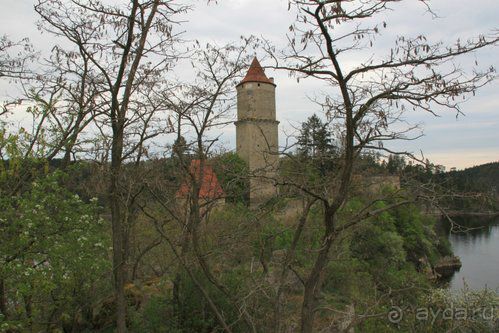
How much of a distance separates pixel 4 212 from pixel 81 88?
347 centimetres

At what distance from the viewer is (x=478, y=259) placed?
33.8 metres

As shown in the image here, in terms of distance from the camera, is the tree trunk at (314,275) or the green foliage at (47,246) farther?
the green foliage at (47,246)

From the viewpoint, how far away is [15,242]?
6.45 meters

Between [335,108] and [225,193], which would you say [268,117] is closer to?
[225,193]

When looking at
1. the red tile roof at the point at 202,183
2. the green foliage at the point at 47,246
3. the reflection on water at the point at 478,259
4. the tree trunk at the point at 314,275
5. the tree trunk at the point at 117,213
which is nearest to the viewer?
the tree trunk at the point at 314,275

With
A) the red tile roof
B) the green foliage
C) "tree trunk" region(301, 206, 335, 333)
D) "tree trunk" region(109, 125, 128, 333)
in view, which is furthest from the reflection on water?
the green foliage

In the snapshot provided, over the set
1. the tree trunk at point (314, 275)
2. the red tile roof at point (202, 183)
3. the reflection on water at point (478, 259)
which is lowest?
the reflection on water at point (478, 259)

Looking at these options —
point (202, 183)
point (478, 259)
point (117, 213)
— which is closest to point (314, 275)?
point (117, 213)

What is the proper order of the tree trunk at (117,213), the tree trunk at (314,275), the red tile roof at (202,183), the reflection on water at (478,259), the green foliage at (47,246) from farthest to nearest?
the reflection on water at (478,259), the red tile roof at (202,183), the tree trunk at (117,213), the green foliage at (47,246), the tree trunk at (314,275)

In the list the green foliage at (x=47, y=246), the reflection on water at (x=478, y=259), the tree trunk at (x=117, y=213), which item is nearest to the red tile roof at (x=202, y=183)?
the tree trunk at (x=117, y=213)

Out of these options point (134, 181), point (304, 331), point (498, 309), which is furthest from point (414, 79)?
point (498, 309)

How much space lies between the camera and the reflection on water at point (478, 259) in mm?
26297

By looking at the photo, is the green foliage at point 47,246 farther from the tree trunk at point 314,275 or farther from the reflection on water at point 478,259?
the reflection on water at point 478,259

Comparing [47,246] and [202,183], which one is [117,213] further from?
[202,183]
